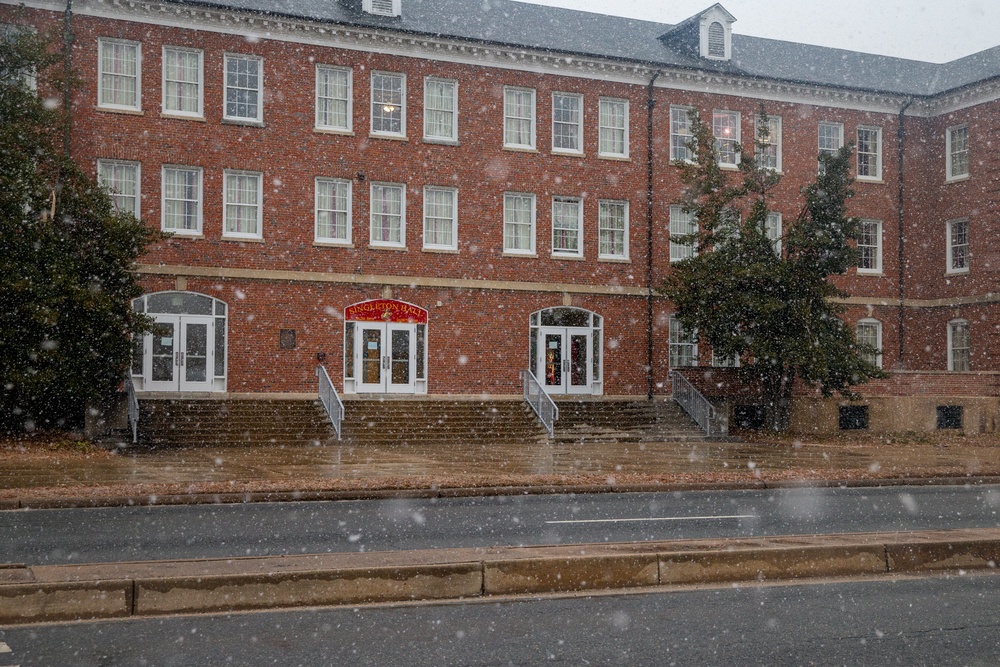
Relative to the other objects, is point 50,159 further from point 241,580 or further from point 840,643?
point 840,643

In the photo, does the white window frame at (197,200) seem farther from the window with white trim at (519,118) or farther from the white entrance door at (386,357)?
the window with white trim at (519,118)

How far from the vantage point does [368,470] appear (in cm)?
2012

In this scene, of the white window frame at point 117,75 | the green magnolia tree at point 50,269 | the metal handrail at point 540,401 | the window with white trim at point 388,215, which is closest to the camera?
the green magnolia tree at point 50,269

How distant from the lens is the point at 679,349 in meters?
35.6

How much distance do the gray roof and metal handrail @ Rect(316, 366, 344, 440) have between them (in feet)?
34.0

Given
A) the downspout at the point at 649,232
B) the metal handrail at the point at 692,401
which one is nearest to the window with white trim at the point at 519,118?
the downspout at the point at 649,232

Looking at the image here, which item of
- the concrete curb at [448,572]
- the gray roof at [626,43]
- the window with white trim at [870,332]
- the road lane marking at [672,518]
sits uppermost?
the gray roof at [626,43]

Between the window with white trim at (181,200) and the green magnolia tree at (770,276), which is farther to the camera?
the window with white trim at (181,200)

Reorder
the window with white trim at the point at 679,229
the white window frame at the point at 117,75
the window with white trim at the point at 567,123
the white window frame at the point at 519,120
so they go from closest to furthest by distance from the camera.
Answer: the white window frame at the point at 117,75
the white window frame at the point at 519,120
the window with white trim at the point at 567,123
the window with white trim at the point at 679,229

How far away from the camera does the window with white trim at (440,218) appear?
3288cm

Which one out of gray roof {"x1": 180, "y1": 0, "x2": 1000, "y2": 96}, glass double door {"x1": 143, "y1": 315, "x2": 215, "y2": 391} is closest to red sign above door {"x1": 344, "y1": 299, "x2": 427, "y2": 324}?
glass double door {"x1": 143, "y1": 315, "x2": 215, "y2": 391}

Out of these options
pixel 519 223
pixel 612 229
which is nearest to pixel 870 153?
pixel 612 229

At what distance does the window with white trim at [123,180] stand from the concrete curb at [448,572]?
75.8 feet

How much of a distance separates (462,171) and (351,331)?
6.13 meters
